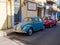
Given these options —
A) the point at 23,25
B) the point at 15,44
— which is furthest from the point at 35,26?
the point at 15,44

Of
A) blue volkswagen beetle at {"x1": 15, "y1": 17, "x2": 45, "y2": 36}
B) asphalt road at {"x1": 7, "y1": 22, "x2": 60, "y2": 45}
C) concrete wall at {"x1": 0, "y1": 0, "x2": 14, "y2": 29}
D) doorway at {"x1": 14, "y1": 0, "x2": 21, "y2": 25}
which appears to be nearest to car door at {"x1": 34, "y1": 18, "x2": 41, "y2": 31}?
blue volkswagen beetle at {"x1": 15, "y1": 17, "x2": 45, "y2": 36}

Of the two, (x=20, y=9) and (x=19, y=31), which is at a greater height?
(x=20, y=9)

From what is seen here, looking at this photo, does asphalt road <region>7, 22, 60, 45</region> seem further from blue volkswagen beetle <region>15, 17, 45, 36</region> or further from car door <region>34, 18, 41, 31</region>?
car door <region>34, 18, 41, 31</region>

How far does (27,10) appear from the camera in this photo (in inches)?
813

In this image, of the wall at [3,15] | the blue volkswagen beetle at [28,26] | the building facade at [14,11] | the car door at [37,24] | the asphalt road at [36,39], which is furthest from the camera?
the building facade at [14,11]

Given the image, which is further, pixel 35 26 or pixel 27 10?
pixel 27 10

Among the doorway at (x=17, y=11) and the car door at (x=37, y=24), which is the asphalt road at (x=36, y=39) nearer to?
the car door at (x=37, y=24)

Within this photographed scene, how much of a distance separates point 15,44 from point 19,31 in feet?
10.2

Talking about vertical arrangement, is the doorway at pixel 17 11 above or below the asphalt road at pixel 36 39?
above

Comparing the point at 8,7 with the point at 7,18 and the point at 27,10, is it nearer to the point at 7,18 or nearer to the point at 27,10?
the point at 7,18

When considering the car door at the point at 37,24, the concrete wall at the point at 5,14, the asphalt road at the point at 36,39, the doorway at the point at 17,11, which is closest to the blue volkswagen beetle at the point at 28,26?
the car door at the point at 37,24

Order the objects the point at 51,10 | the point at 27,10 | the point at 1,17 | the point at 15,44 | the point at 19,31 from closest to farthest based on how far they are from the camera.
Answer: the point at 15,44, the point at 19,31, the point at 1,17, the point at 27,10, the point at 51,10

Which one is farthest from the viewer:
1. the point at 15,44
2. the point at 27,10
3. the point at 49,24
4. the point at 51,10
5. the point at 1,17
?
the point at 51,10

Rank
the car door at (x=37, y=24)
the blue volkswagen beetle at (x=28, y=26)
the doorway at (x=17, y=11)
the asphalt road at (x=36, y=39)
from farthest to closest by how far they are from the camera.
A: the doorway at (x=17, y=11), the car door at (x=37, y=24), the blue volkswagen beetle at (x=28, y=26), the asphalt road at (x=36, y=39)
